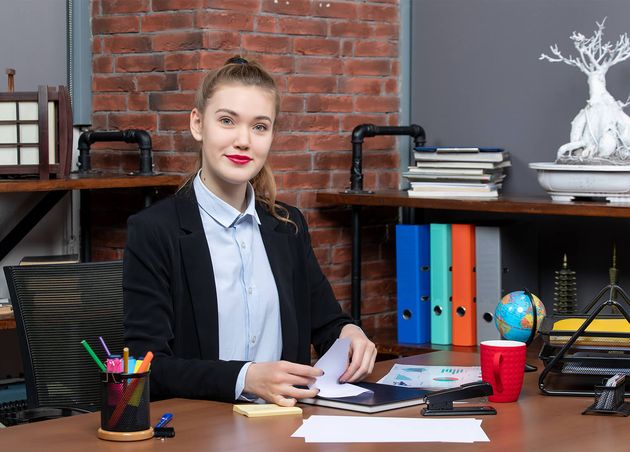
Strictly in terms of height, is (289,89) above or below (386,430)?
above

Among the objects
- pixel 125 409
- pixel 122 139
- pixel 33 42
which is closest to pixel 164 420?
pixel 125 409

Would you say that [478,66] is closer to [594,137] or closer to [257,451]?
[594,137]

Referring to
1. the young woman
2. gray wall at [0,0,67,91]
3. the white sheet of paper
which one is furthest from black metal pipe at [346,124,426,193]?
the white sheet of paper

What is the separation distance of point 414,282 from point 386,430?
1.87m

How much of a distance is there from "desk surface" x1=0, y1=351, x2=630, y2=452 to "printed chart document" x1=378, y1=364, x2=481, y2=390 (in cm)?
17

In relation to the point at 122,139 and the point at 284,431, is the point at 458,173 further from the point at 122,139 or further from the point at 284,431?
the point at 284,431

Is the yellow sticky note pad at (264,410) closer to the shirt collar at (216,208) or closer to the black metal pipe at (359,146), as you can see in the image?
the shirt collar at (216,208)

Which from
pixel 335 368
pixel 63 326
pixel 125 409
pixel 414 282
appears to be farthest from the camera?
pixel 414 282

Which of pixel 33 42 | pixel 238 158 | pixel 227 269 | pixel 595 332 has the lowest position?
pixel 595 332

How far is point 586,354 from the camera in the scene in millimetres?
2205

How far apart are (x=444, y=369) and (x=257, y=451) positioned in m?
0.74

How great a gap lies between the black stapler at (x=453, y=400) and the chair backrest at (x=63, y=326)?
0.93 metres

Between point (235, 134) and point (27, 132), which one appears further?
point (27, 132)

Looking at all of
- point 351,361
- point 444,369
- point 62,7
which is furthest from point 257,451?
point 62,7
